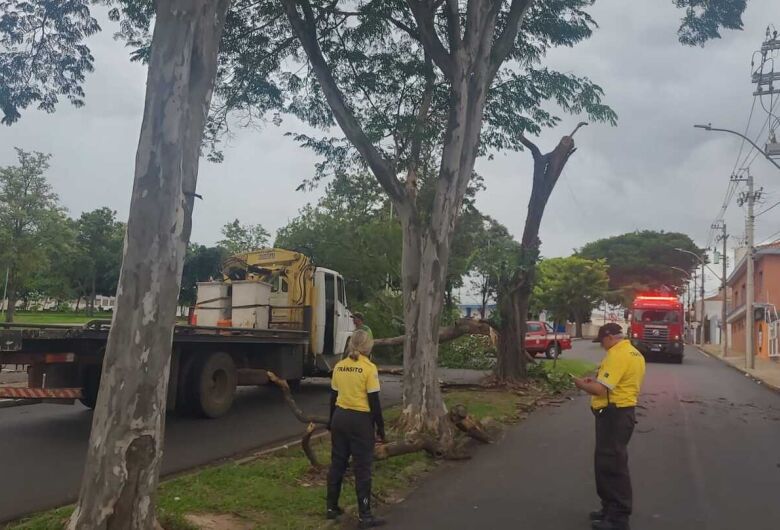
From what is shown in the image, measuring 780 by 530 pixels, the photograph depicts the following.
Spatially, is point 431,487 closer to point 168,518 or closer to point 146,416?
point 168,518

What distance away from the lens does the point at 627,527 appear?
5.96m

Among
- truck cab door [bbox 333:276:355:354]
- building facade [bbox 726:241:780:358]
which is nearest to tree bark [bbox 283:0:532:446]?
truck cab door [bbox 333:276:355:354]

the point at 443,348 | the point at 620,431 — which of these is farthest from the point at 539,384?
the point at 620,431

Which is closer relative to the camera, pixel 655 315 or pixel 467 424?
pixel 467 424

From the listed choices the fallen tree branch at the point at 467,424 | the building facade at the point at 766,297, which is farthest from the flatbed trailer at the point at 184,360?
the building facade at the point at 766,297

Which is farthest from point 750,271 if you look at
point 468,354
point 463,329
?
point 463,329

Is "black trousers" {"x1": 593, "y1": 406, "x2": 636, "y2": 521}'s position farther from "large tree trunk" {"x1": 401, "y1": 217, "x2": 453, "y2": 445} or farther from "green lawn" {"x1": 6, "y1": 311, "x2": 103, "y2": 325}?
"green lawn" {"x1": 6, "y1": 311, "x2": 103, "y2": 325}

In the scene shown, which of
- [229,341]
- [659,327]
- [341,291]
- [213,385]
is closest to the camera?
[213,385]

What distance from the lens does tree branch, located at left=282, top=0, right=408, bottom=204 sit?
10617mm

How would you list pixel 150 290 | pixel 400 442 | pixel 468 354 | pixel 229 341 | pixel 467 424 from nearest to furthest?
pixel 150 290
pixel 400 442
pixel 467 424
pixel 229 341
pixel 468 354

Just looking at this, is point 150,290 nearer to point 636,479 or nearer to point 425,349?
point 425,349

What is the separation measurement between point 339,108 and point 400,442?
512 centimetres

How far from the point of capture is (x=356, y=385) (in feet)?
19.7

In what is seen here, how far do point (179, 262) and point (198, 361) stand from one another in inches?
285
